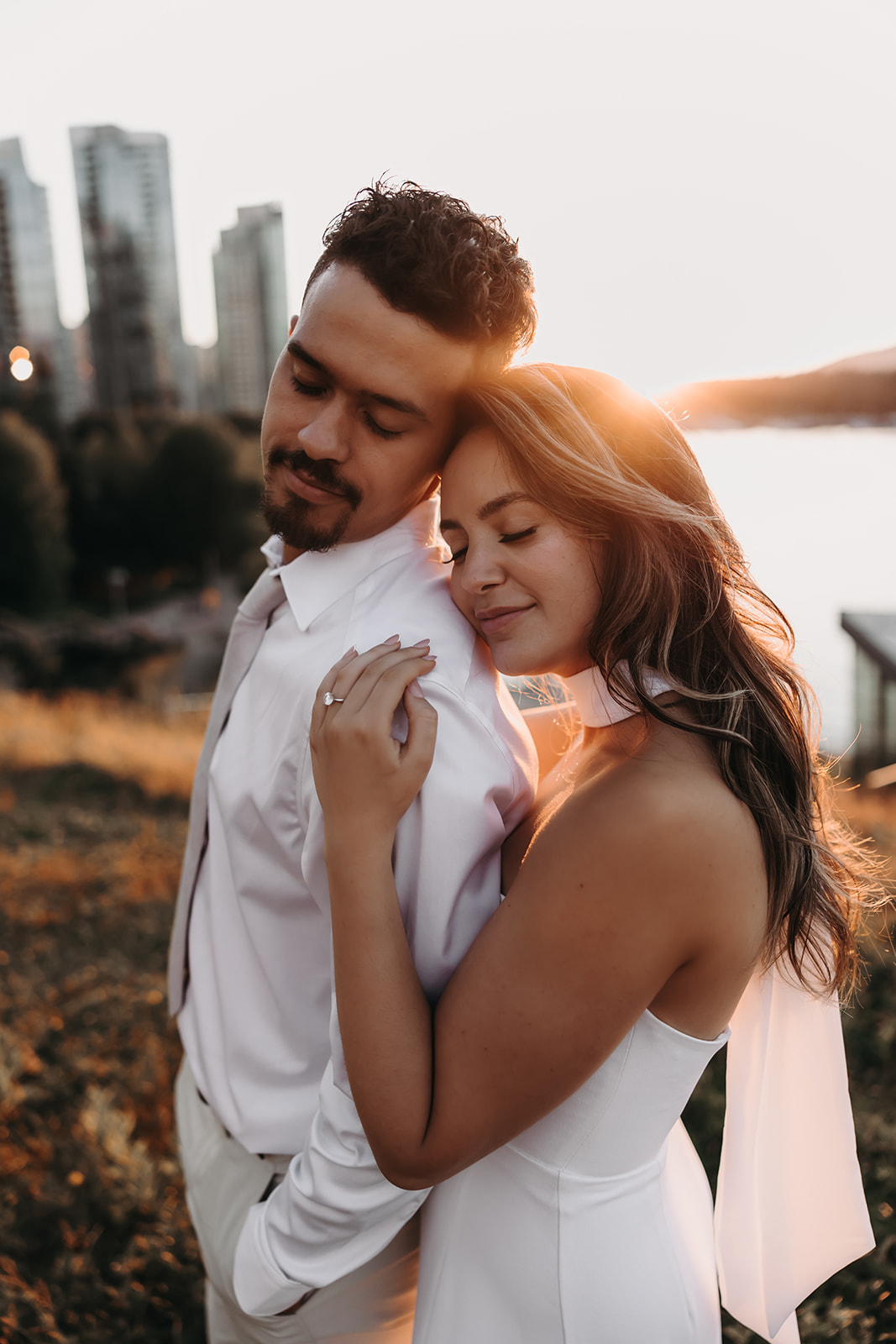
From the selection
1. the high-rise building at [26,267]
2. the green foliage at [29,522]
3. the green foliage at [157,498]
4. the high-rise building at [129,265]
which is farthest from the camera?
the high-rise building at [129,265]

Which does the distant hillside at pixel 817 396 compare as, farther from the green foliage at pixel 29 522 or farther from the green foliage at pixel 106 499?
the green foliage at pixel 106 499

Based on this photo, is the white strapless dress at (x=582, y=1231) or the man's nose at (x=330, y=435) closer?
the white strapless dress at (x=582, y=1231)

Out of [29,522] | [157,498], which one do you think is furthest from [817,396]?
[157,498]

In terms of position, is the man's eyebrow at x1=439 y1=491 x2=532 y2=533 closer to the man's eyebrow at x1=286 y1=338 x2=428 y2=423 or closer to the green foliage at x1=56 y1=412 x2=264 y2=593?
the man's eyebrow at x1=286 y1=338 x2=428 y2=423

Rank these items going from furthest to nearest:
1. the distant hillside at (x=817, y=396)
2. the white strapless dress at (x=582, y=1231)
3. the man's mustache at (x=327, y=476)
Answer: the distant hillside at (x=817, y=396) → the man's mustache at (x=327, y=476) → the white strapless dress at (x=582, y=1231)

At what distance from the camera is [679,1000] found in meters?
1.39

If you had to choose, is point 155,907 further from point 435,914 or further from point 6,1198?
point 435,914

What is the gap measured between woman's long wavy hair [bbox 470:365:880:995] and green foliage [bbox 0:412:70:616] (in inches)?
1202

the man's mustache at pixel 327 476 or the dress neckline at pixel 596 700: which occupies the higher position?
the man's mustache at pixel 327 476

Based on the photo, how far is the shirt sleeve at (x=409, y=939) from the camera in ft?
4.56

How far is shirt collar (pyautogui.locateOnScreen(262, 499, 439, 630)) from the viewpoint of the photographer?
1.68m

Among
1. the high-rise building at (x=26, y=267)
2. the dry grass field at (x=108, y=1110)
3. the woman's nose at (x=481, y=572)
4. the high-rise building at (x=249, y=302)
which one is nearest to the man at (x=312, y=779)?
the woman's nose at (x=481, y=572)

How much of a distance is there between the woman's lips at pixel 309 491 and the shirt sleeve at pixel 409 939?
48cm

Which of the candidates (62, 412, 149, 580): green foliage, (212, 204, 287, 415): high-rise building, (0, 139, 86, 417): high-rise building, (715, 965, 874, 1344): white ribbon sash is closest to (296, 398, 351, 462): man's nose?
(715, 965, 874, 1344): white ribbon sash
